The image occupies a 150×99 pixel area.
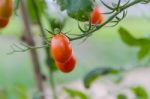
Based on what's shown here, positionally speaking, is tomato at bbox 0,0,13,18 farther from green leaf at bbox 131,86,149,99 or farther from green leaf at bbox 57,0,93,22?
green leaf at bbox 131,86,149,99

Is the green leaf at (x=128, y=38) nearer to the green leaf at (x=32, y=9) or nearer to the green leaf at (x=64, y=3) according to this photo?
the green leaf at (x=32, y=9)

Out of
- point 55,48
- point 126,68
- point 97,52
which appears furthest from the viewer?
point 97,52

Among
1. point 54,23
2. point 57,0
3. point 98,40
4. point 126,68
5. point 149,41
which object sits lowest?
point 98,40

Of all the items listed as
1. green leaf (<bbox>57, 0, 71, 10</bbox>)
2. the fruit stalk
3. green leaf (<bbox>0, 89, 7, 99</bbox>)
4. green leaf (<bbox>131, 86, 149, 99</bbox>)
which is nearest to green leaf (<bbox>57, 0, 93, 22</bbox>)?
green leaf (<bbox>57, 0, 71, 10</bbox>)

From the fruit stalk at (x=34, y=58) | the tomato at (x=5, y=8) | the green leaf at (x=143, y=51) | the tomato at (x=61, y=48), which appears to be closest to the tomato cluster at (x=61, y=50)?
the tomato at (x=61, y=48)

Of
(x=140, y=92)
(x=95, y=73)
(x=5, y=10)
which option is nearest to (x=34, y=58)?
(x=95, y=73)

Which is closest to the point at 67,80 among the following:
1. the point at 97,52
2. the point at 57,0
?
the point at 97,52

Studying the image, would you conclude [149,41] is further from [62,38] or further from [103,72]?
[62,38]
